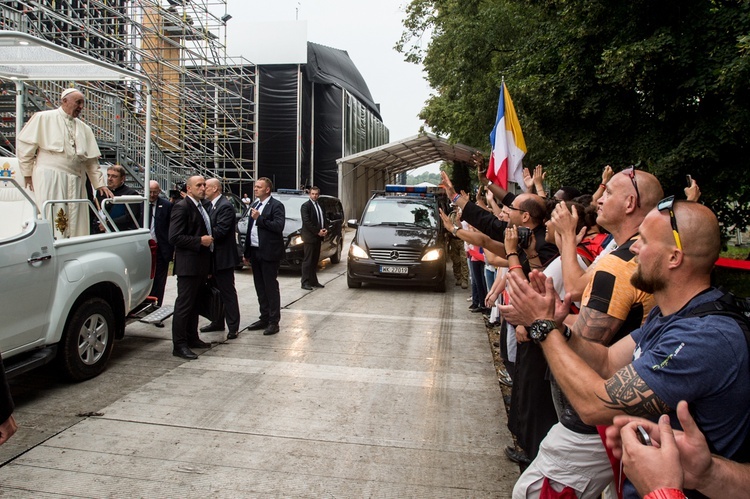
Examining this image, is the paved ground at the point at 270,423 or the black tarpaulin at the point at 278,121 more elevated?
the black tarpaulin at the point at 278,121

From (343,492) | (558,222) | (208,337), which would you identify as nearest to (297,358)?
(208,337)

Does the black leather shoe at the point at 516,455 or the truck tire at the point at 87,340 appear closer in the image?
the black leather shoe at the point at 516,455

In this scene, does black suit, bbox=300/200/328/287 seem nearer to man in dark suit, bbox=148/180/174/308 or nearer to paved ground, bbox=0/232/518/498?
man in dark suit, bbox=148/180/174/308

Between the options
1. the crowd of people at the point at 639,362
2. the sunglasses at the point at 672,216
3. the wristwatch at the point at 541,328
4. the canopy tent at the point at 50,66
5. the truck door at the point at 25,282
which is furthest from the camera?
the canopy tent at the point at 50,66

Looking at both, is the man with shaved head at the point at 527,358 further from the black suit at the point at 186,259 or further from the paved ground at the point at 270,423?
the black suit at the point at 186,259

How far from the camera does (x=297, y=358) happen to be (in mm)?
6500

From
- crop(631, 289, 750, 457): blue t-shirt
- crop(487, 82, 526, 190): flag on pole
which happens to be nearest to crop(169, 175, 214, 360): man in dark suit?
crop(487, 82, 526, 190): flag on pole

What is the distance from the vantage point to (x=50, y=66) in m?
6.54

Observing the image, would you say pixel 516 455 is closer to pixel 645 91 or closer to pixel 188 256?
pixel 188 256

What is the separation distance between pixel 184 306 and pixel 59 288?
157cm

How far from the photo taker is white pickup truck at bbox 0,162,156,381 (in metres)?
4.52

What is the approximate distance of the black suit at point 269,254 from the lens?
7.73 metres

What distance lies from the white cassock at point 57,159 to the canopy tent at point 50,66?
62cm

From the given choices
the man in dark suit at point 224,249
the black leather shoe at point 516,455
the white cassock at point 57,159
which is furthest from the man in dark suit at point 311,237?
the black leather shoe at point 516,455
